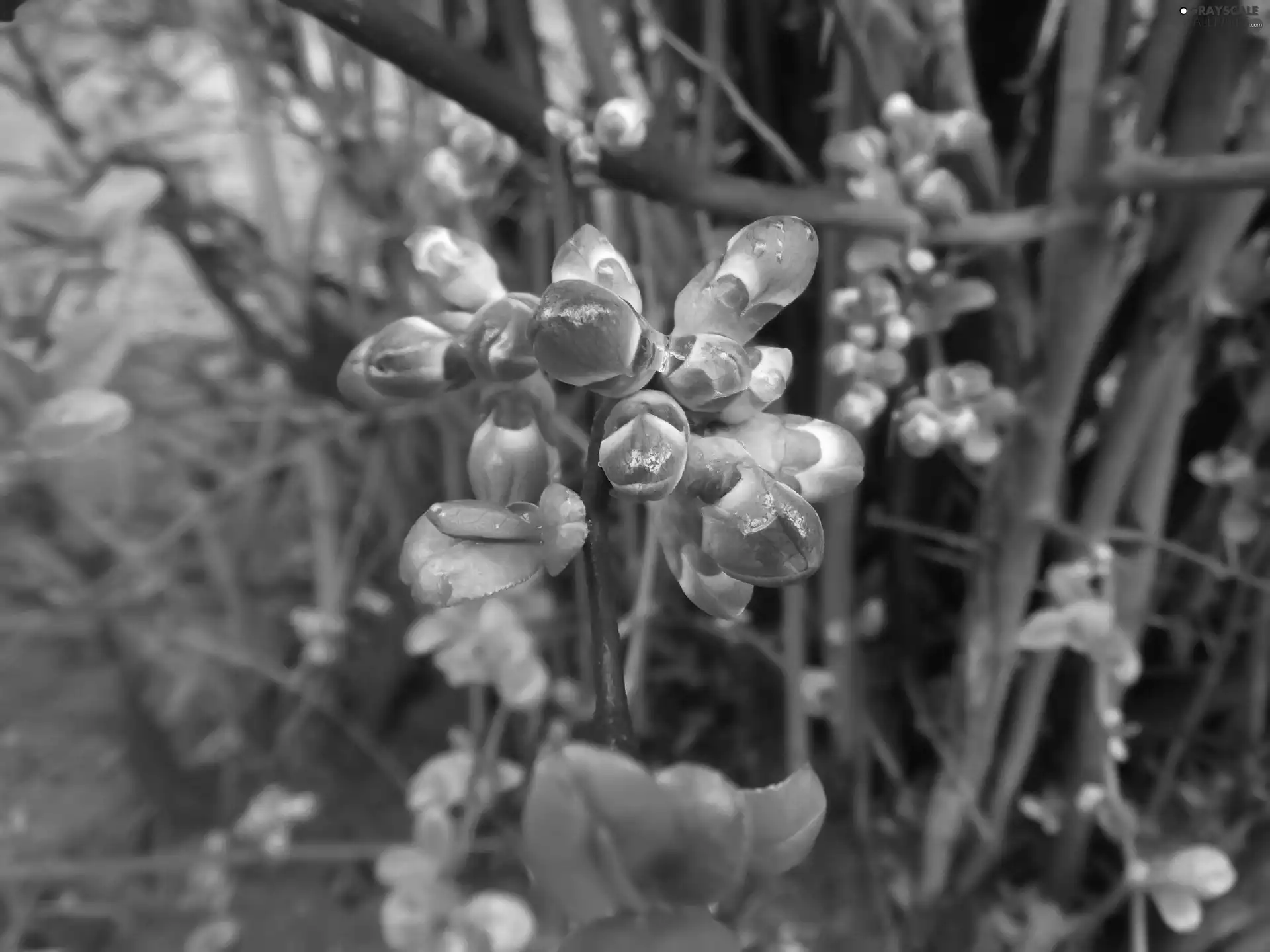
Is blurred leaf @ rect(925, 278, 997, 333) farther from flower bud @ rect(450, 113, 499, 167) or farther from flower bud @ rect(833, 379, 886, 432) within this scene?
flower bud @ rect(450, 113, 499, 167)

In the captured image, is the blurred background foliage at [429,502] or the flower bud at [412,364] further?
the blurred background foliage at [429,502]

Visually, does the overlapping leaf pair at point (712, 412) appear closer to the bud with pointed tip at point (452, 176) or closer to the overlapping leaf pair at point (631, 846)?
the overlapping leaf pair at point (631, 846)

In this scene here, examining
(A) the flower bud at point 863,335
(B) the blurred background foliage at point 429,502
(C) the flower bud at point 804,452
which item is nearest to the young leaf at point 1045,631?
(B) the blurred background foliage at point 429,502

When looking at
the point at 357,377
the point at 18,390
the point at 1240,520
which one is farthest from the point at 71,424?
the point at 1240,520

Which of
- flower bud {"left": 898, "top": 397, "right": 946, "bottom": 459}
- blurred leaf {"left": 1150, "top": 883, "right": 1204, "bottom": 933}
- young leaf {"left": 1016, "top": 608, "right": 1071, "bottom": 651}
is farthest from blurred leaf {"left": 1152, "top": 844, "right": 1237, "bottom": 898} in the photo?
flower bud {"left": 898, "top": 397, "right": 946, "bottom": 459}

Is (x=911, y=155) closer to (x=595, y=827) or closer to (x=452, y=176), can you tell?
(x=452, y=176)

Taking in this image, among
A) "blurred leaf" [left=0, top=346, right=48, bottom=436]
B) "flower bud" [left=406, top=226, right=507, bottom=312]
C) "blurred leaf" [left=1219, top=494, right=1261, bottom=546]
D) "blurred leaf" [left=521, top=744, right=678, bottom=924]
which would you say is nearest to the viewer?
"blurred leaf" [left=521, top=744, right=678, bottom=924]
